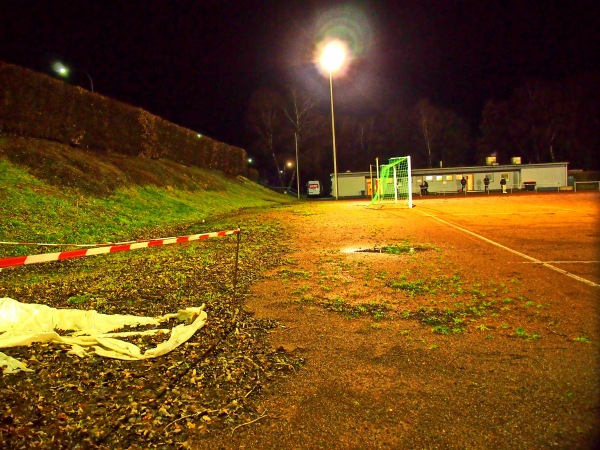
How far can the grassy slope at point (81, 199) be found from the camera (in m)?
10.6

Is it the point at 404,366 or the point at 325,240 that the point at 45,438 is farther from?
the point at 325,240

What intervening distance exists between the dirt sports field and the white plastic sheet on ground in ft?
3.25

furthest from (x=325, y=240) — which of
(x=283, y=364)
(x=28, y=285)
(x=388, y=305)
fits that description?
(x=283, y=364)

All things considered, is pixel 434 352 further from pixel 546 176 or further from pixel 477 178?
pixel 546 176

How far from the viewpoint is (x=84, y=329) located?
4672 mm

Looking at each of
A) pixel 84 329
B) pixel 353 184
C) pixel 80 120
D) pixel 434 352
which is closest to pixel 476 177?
pixel 353 184

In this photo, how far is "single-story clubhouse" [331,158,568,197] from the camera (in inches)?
1868

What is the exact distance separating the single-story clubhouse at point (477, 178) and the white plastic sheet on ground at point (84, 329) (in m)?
45.5

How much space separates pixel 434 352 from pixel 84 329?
12.3 ft

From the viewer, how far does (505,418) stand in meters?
2.97

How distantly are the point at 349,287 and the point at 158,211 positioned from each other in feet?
39.9

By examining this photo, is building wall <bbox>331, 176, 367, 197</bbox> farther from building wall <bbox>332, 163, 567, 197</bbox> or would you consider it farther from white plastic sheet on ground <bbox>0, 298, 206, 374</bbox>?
white plastic sheet on ground <bbox>0, 298, 206, 374</bbox>

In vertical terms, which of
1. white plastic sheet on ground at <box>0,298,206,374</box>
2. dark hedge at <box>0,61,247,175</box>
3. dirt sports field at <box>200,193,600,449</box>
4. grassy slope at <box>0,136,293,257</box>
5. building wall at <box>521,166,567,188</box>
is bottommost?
dirt sports field at <box>200,193,600,449</box>

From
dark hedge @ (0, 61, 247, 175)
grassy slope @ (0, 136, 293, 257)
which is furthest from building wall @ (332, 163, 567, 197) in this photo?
grassy slope @ (0, 136, 293, 257)
